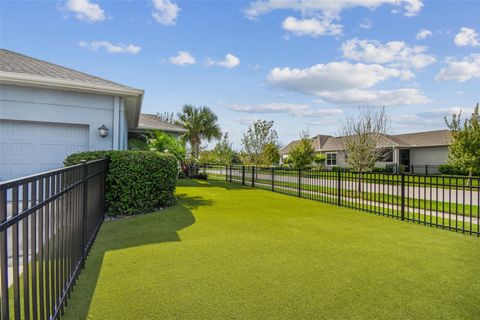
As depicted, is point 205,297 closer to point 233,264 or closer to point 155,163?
point 233,264

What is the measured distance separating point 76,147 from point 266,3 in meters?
8.90

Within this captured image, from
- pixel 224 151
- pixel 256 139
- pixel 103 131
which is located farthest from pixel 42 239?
pixel 224 151

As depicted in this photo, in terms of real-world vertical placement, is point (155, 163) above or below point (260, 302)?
above

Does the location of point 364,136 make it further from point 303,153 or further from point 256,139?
point 256,139

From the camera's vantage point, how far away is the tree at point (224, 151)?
31734 mm

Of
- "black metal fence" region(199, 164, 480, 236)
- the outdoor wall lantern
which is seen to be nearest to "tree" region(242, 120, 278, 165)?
"black metal fence" region(199, 164, 480, 236)

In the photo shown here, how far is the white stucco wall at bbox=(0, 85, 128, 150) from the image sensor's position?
745 cm

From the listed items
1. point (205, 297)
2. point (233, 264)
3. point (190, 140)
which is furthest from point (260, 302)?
point (190, 140)

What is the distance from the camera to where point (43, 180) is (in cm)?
214

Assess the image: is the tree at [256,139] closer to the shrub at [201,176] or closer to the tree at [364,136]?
the shrub at [201,176]

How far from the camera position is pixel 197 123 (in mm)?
29516

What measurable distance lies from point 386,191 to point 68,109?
14025 mm

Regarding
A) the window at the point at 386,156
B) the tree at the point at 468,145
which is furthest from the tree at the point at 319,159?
the tree at the point at 468,145

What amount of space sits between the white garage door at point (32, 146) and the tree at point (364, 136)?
12.4 meters
